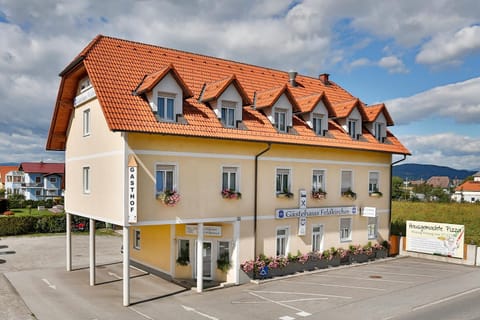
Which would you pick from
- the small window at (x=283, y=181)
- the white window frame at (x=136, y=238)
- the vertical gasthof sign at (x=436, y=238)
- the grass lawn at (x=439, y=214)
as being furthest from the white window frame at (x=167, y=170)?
the grass lawn at (x=439, y=214)

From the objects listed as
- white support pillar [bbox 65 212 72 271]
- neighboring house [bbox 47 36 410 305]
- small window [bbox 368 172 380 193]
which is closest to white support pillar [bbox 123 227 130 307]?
neighboring house [bbox 47 36 410 305]

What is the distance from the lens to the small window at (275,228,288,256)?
70.1 ft

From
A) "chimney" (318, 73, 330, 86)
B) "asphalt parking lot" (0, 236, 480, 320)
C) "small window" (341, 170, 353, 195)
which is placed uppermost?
"chimney" (318, 73, 330, 86)

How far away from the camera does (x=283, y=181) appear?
21594 millimetres

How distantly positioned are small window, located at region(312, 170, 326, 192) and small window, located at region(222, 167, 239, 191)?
504 cm

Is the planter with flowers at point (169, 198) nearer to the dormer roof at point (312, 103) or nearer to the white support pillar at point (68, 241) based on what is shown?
the white support pillar at point (68, 241)

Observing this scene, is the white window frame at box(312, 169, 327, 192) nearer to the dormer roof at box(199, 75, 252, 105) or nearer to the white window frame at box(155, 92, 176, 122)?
the dormer roof at box(199, 75, 252, 105)

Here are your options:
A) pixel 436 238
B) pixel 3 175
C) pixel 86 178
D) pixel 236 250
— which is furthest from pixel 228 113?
pixel 3 175

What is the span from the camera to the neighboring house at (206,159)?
1722 centimetres

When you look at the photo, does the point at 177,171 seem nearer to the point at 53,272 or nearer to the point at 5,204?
the point at 53,272

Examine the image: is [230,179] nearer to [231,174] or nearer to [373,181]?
[231,174]

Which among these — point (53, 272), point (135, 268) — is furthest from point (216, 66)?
point (53, 272)

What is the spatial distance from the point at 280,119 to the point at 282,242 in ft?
20.3

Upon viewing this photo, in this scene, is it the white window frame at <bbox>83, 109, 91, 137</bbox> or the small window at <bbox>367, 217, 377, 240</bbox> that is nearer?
the white window frame at <bbox>83, 109, 91, 137</bbox>
